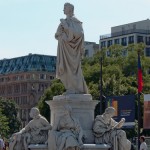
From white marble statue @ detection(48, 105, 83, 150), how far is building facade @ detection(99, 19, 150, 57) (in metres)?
119

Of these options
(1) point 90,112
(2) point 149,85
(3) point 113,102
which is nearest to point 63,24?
(1) point 90,112

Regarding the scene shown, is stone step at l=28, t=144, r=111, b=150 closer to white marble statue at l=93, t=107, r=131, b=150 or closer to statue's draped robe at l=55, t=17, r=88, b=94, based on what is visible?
white marble statue at l=93, t=107, r=131, b=150

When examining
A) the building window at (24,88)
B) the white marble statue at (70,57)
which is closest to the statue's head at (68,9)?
the white marble statue at (70,57)

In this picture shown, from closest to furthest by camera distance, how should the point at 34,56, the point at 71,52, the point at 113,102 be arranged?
1. the point at 71,52
2. the point at 113,102
3. the point at 34,56

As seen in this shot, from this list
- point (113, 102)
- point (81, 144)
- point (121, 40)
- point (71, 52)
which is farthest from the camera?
point (121, 40)

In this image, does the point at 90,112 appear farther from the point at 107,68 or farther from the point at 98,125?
the point at 107,68

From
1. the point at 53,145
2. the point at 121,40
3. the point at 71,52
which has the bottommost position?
the point at 53,145

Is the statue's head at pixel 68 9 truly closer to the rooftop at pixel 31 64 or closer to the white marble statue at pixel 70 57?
the white marble statue at pixel 70 57

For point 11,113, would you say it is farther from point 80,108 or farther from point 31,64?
point 80,108

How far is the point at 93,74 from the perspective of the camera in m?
89.8

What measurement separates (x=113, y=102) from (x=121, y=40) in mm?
85489

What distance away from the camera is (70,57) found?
24.4 meters

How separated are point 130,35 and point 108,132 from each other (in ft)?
396

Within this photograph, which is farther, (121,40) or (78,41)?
(121,40)
